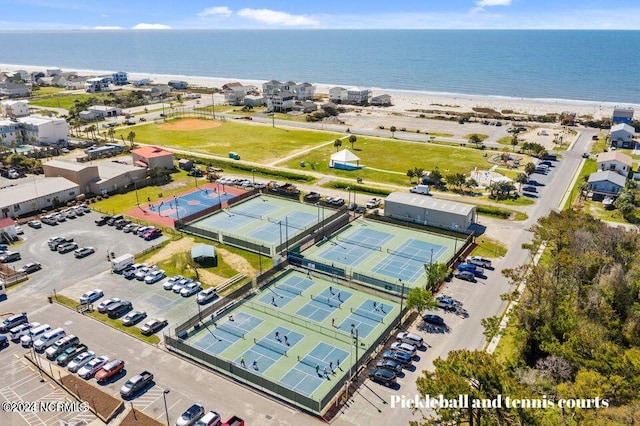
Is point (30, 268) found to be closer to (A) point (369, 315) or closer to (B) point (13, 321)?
(B) point (13, 321)

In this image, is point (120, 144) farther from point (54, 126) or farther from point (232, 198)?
point (232, 198)

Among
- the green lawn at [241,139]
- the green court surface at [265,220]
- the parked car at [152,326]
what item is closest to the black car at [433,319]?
the green court surface at [265,220]

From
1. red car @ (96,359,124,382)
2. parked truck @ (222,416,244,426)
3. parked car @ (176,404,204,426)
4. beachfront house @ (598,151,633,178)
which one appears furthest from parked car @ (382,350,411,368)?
beachfront house @ (598,151,633,178)

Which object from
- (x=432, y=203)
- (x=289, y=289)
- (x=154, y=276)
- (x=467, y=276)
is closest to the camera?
(x=289, y=289)

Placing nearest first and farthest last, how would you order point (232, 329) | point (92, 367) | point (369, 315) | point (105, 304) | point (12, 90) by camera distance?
1. point (92, 367)
2. point (232, 329)
3. point (369, 315)
4. point (105, 304)
5. point (12, 90)

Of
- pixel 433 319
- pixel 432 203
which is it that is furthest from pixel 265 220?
pixel 433 319

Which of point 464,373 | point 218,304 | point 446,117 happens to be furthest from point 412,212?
point 446,117
